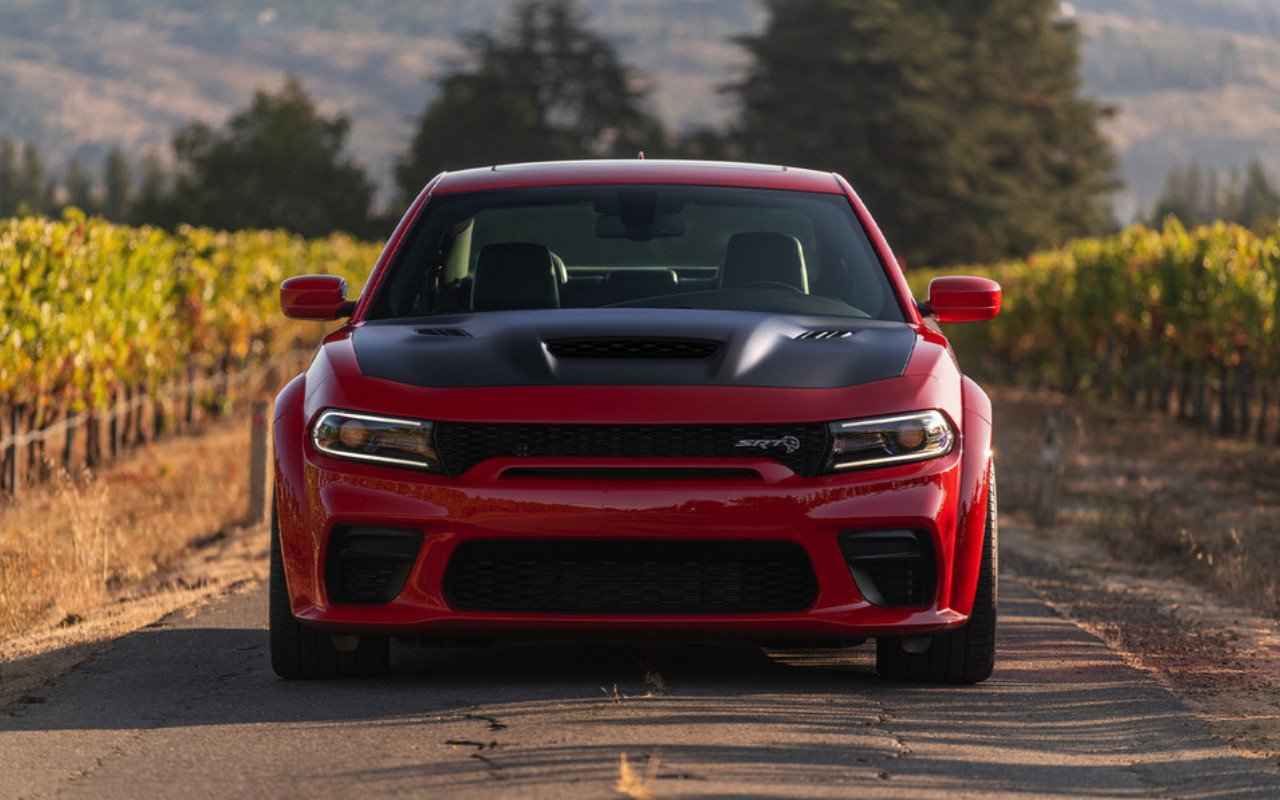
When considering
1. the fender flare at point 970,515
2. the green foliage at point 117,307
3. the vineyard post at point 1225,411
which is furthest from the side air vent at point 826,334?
the vineyard post at point 1225,411

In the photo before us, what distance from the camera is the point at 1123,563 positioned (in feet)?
41.8

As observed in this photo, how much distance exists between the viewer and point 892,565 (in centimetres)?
629

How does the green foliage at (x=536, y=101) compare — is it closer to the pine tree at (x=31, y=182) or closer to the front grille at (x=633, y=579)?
the front grille at (x=633, y=579)

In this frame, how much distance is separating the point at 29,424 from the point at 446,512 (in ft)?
42.6

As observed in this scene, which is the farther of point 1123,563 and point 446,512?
point 1123,563

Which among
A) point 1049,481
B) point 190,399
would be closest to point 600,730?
point 1049,481

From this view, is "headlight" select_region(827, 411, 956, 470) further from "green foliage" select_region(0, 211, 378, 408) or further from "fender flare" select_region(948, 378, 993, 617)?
"green foliage" select_region(0, 211, 378, 408)

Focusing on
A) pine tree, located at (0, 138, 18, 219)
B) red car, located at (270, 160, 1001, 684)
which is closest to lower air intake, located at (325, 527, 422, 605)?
red car, located at (270, 160, 1001, 684)

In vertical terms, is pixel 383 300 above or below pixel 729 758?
above

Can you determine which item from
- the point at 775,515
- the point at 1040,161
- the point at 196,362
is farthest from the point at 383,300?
the point at 1040,161

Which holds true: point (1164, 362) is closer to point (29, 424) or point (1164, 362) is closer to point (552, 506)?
point (29, 424)

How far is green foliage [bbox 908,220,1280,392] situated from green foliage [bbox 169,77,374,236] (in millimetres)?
67393

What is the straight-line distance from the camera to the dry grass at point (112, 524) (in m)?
9.70

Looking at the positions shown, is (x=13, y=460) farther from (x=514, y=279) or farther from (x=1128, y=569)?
(x=514, y=279)
